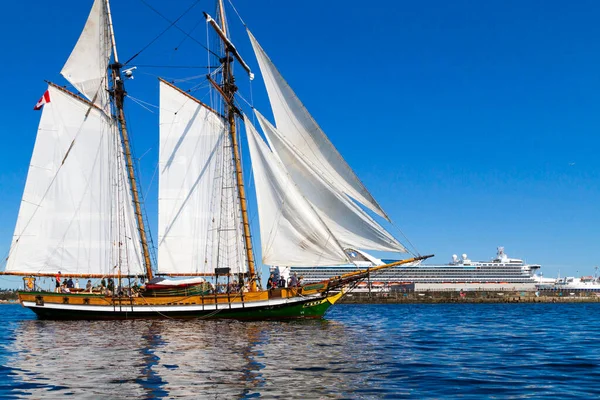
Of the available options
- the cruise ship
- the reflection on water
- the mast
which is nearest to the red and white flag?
the mast

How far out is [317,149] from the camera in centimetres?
4144

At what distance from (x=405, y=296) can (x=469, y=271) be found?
50.8m

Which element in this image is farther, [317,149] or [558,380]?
[317,149]

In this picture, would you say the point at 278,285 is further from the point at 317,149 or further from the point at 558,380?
the point at 558,380

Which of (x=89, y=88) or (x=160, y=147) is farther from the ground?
(x=89, y=88)

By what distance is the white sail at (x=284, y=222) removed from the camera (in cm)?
4056

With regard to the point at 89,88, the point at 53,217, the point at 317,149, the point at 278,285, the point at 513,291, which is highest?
the point at 89,88

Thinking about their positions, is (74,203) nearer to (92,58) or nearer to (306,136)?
(92,58)

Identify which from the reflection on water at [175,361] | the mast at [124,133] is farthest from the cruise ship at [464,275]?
the reflection on water at [175,361]

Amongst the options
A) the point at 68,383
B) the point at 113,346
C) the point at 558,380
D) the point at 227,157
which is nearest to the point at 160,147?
the point at 227,157

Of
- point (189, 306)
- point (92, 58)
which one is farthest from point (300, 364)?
point (92, 58)

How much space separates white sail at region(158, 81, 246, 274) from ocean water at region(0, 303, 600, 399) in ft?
48.0

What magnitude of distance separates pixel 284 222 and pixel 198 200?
1022cm

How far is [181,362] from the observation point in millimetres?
21828
